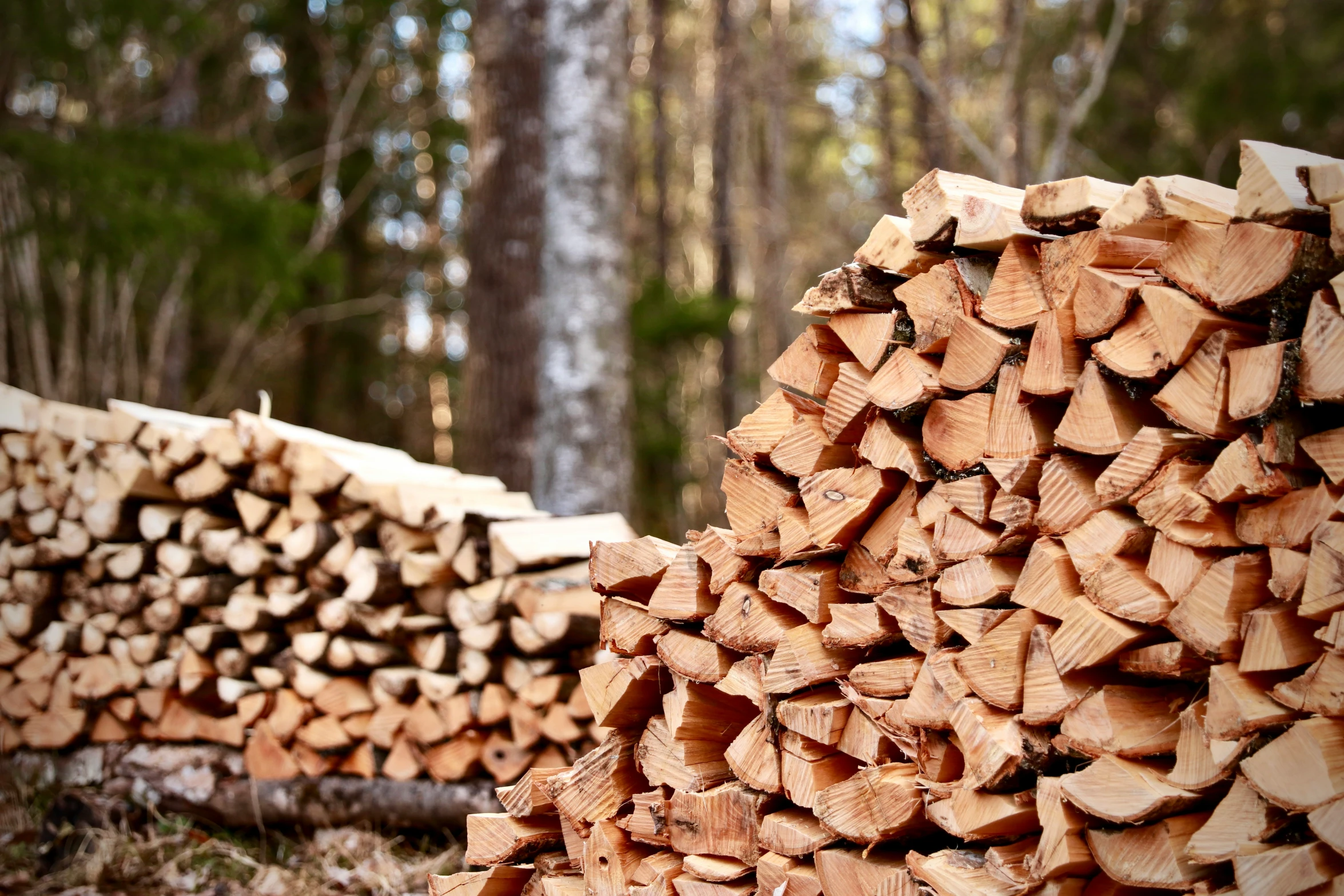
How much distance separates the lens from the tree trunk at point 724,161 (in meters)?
12.4

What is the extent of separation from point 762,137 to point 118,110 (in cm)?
1099

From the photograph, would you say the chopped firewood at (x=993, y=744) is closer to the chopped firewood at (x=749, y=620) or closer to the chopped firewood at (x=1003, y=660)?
the chopped firewood at (x=1003, y=660)

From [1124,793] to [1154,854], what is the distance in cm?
10

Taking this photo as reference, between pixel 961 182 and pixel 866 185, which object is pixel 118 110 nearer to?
pixel 961 182

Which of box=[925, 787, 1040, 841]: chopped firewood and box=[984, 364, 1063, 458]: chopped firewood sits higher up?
box=[984, 364, 1063, 458]: chopped firewood

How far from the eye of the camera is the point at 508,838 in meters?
2.43

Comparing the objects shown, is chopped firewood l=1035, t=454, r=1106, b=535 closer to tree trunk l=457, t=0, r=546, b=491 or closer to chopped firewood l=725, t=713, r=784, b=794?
chopped firewood l=725, t=713, r=784, b=794

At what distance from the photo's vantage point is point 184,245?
657 cm

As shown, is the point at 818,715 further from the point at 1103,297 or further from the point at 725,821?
the point at 1103,297

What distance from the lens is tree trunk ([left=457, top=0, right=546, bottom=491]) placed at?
586cm

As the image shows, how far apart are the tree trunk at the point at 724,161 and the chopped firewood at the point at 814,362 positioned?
1006 centimetres

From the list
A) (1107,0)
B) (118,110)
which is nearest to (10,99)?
(118,110)

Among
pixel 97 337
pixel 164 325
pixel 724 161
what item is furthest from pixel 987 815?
pixel 724 161

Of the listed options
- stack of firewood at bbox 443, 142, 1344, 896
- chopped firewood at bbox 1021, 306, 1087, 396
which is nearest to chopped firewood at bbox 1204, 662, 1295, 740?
stack of firewood at bbox 443, 142, 1344, 896
